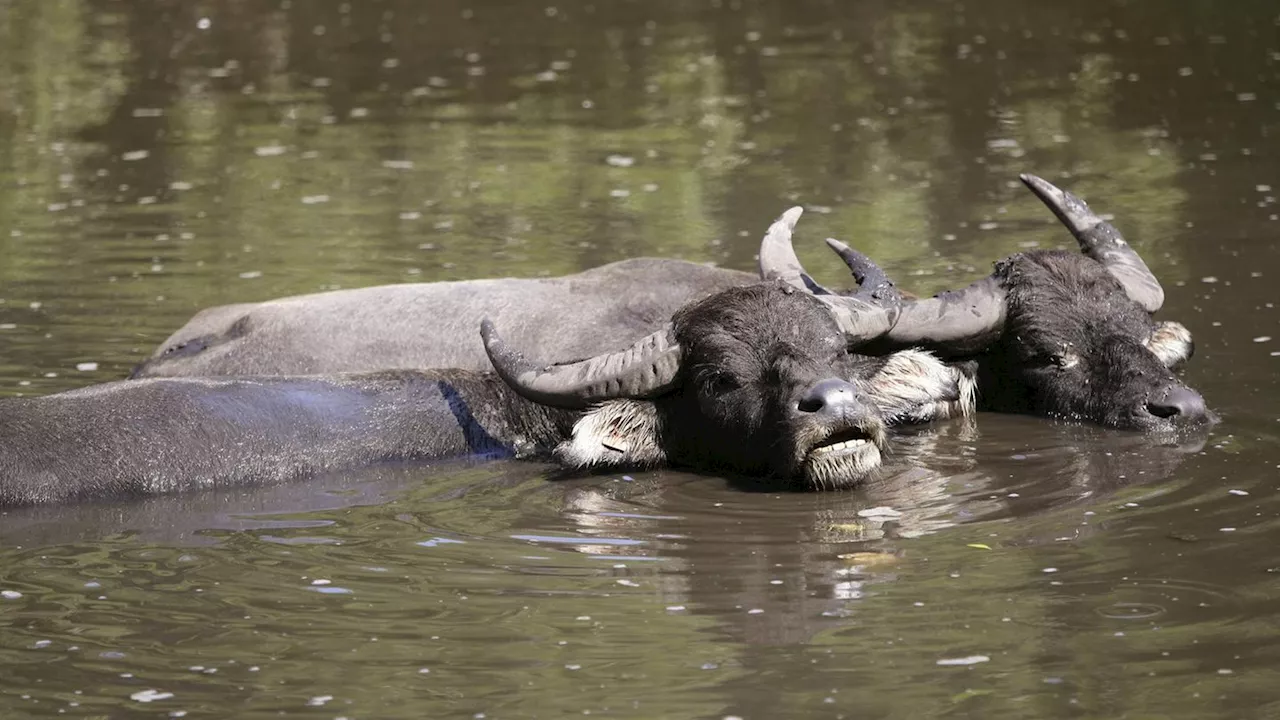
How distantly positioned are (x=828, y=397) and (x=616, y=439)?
1.16 meters

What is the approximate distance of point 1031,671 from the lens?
6.18 meters

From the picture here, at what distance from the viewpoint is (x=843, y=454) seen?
328 inches

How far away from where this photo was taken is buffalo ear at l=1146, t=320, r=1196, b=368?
9.74 m

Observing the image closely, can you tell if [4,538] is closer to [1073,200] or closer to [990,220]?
[1073,200]

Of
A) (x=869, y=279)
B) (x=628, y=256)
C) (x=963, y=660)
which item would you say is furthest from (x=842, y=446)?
(x=628, y=256)

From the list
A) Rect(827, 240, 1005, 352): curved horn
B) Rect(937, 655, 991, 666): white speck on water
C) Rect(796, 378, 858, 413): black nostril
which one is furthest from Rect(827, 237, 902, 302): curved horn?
Rect(937, 655, 991, 666): white speck on water

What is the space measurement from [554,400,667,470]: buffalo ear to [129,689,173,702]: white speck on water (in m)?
2.89

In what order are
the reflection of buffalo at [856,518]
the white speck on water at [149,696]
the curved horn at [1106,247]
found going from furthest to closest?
1. the curved horn at [1106,247]
2. the reflection of buffalo at [856,518]
3. the white speck on water at [149,696]

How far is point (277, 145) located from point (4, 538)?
427 inches

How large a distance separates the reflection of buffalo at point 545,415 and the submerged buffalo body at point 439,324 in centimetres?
89

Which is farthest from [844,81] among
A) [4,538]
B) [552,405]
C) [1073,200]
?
[4,538]

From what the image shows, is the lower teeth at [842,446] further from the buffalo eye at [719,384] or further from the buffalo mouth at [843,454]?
the buffalo eye at [719,384]

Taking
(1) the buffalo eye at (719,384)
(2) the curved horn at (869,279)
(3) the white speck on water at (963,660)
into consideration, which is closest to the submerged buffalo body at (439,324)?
(2) the curved horn at (869,279)

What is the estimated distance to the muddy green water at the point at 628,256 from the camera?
21.0ft
